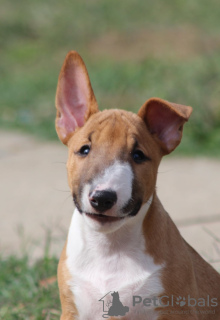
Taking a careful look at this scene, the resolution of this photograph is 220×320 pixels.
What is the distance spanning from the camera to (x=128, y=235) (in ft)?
11.0

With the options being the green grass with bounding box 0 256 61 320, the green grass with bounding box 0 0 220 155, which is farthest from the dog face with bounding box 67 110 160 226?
the green grass with bounding box 0 0 220 155

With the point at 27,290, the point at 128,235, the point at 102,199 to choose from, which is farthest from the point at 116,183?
the point at 27,290

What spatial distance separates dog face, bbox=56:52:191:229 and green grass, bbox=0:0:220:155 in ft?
13.4

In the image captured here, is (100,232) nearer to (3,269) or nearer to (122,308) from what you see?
(122,308)

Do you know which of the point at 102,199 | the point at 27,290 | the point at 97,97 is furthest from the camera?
the point at 97,97

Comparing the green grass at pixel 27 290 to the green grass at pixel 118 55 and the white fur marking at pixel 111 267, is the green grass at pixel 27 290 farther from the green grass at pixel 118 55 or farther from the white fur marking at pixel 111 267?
the green grass at pixel 118 55

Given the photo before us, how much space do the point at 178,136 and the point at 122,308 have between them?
0.96 metres

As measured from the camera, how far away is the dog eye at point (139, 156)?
3200 millimetres

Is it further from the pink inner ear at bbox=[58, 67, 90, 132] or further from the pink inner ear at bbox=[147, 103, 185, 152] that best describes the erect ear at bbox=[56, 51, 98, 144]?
the pink inner ear at bbox=[147, 103, 185, 152]

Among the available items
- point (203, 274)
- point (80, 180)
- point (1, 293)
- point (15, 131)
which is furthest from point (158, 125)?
point (15, 131)

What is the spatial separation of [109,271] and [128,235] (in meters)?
0.21

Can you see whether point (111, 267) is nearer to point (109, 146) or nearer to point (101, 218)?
point (101, 218)

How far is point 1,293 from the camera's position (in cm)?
445

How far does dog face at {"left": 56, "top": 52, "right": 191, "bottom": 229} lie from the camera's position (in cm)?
298
